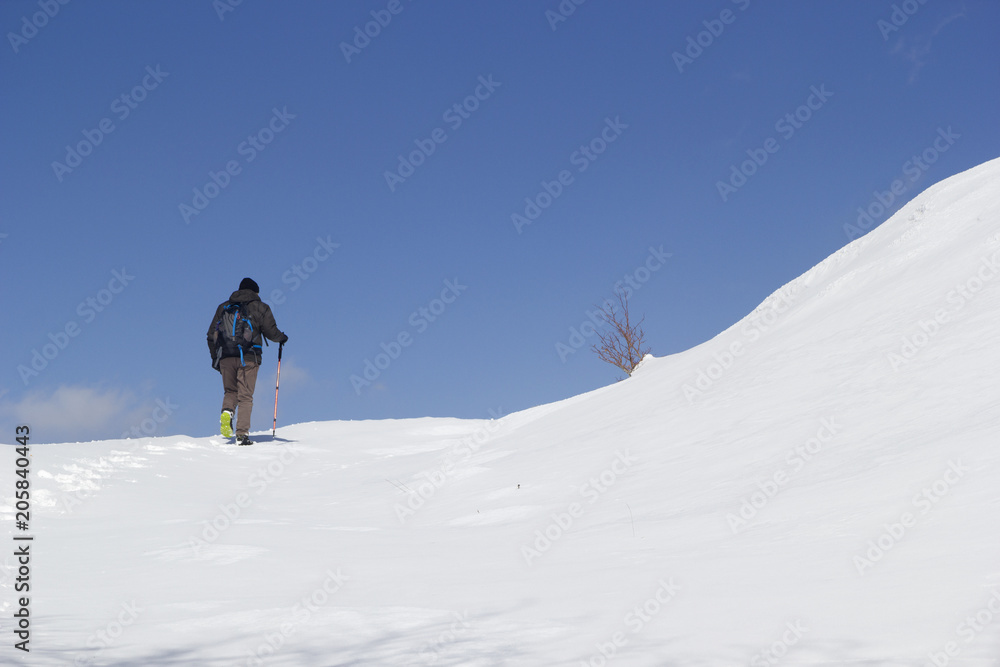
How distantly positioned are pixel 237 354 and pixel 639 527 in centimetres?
813

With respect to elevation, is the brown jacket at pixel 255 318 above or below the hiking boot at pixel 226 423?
above

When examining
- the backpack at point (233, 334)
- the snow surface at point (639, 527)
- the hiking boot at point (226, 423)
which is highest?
the backpack at point (233, 334)

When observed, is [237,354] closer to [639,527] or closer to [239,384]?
[239,384]

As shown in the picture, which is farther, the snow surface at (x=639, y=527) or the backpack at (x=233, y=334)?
the backpack at (x=233, y=334)

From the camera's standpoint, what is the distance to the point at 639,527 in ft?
15.4

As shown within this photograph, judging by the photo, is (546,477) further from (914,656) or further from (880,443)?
(914,656)

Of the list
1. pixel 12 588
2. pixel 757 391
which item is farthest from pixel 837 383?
pixel 12 588

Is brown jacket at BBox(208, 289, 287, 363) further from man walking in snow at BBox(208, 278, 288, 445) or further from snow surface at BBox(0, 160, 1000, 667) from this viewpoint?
snow surface at BBox(0, 160, 1000, 667)

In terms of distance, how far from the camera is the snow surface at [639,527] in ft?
9.07

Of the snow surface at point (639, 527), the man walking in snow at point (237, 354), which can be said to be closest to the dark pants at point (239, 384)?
the man walking in snow at point (237, 354)

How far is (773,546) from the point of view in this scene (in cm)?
378

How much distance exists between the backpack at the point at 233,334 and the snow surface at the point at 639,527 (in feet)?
7.12

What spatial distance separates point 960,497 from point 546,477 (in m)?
3.57

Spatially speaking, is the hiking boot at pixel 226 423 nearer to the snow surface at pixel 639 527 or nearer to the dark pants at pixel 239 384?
the dark pants at pixel 239 384
